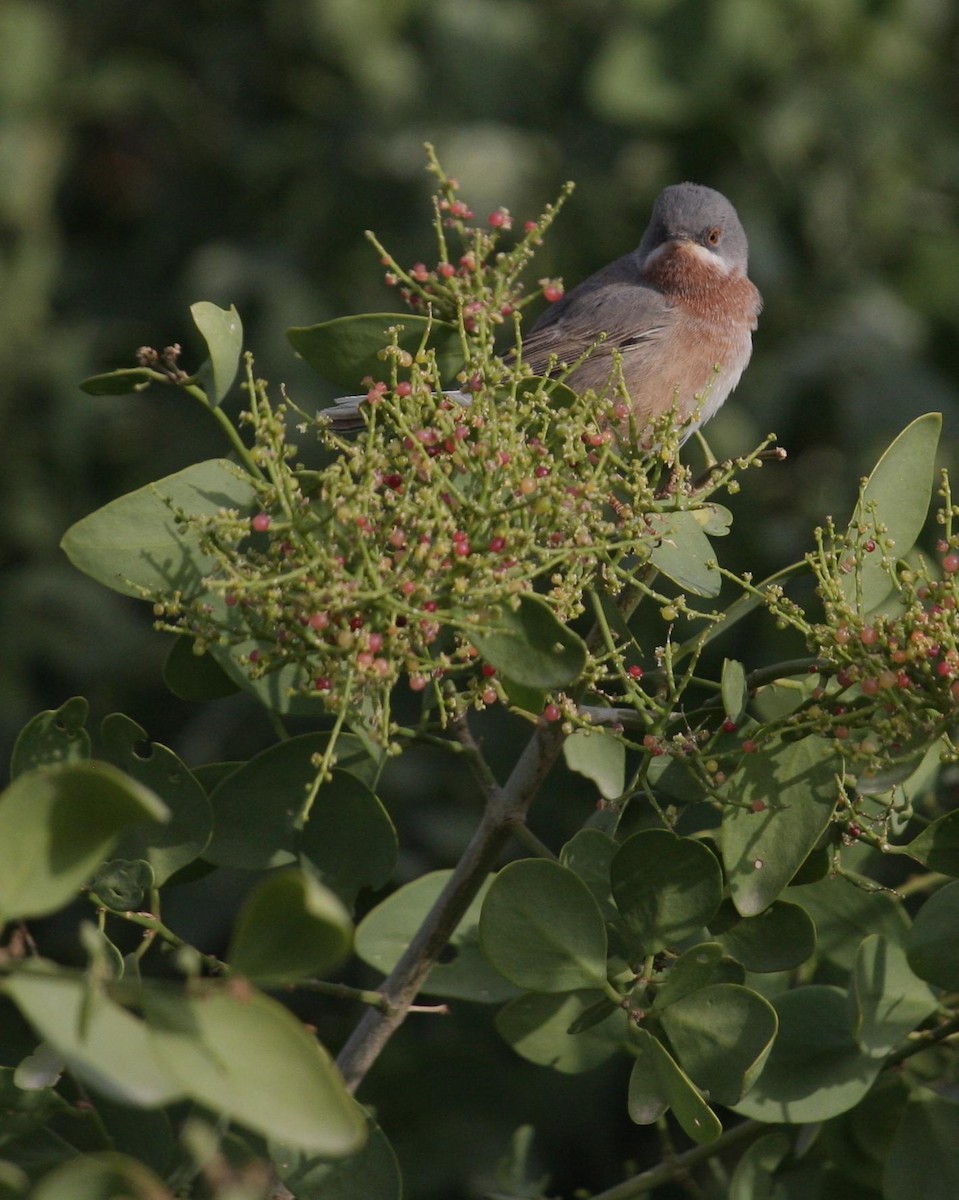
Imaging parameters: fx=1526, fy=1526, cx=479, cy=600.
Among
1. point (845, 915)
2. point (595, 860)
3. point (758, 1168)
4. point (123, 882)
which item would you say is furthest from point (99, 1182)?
point (845, 915)

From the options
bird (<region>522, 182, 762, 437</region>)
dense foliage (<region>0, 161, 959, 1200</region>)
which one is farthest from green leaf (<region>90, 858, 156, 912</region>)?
bird (<region>522, 182, 762, 437</region>)

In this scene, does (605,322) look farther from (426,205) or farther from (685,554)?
(685,554)

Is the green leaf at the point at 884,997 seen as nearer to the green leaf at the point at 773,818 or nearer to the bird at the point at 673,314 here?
the green leaf at the point at 773,818

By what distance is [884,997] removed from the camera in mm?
2125

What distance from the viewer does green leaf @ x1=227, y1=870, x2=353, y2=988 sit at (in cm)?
130

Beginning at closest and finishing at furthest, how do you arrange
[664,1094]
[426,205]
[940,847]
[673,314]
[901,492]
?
Answer: [664,1094]
[940,847]
[901,492]
[673,314]
[426,205]

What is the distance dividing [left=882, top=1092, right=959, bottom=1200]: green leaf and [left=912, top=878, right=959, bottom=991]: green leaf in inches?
10.2

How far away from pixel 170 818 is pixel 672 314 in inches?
122

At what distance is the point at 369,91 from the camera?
6.76 meters

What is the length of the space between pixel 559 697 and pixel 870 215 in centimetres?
507

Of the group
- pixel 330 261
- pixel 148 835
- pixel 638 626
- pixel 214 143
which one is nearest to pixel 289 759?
pixel 148 835

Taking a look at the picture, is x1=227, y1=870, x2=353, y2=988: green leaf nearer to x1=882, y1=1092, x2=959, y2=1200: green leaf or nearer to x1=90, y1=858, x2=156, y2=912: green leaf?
x1=90, y1=858, x2=156, y2=912: green leaf

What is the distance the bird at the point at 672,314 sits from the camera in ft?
15.1

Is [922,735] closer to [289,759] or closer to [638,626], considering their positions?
[289,759]
